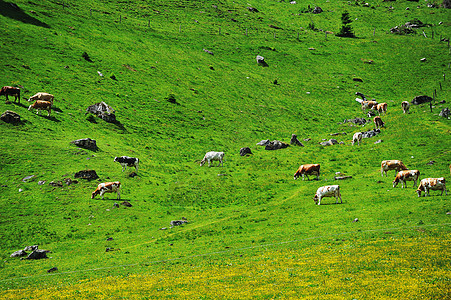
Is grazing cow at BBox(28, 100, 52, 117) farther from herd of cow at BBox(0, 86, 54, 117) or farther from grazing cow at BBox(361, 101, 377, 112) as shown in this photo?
grazing cow at BBox(361, 101, 377, 112)

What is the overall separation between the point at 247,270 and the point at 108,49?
79.3 meters

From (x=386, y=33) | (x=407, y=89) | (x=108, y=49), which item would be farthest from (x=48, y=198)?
(x=386, y=33)

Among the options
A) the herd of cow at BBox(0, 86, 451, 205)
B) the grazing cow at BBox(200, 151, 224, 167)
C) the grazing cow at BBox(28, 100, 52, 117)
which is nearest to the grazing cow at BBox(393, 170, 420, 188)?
the herd of cow at BBox(0, 86, 451, 205)

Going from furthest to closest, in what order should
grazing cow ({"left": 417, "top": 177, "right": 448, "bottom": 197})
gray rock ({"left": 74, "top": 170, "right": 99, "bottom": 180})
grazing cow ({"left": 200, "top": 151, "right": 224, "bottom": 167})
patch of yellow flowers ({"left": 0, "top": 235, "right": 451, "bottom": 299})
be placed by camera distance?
grazing cow ({"left": 200, "top": 151, "right": 224, "bottom": 167}) < gray rock ({"left": 74, "top": 170, "right": 99, "bottom": 180}) < grazing cow ({"left": 417, "top": 177, "right": 448, "bottom": 197}) < patch of yellow flowers ({"left": 0, "top": 235, "right": 451, "bottom": 299})

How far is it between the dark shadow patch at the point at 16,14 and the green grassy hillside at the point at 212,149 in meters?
0.57

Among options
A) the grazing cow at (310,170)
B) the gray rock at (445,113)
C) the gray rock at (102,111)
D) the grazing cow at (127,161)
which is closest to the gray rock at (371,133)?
the gray rock at (445,113)

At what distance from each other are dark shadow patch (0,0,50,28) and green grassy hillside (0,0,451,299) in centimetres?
57

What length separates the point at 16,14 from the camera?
86.8 m

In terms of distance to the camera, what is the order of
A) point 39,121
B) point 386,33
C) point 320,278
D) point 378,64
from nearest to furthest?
point 320,278 → point 39,121 → point 378,64 → point 386,33

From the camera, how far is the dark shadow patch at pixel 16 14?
84.9m

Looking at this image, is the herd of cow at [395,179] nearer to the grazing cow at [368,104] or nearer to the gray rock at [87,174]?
the grazing cow at [368,104]

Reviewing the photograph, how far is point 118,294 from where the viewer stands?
70.7 ft

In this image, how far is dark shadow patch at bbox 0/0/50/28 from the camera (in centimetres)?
8494

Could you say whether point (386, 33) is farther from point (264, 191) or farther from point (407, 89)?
point (264, 191)
